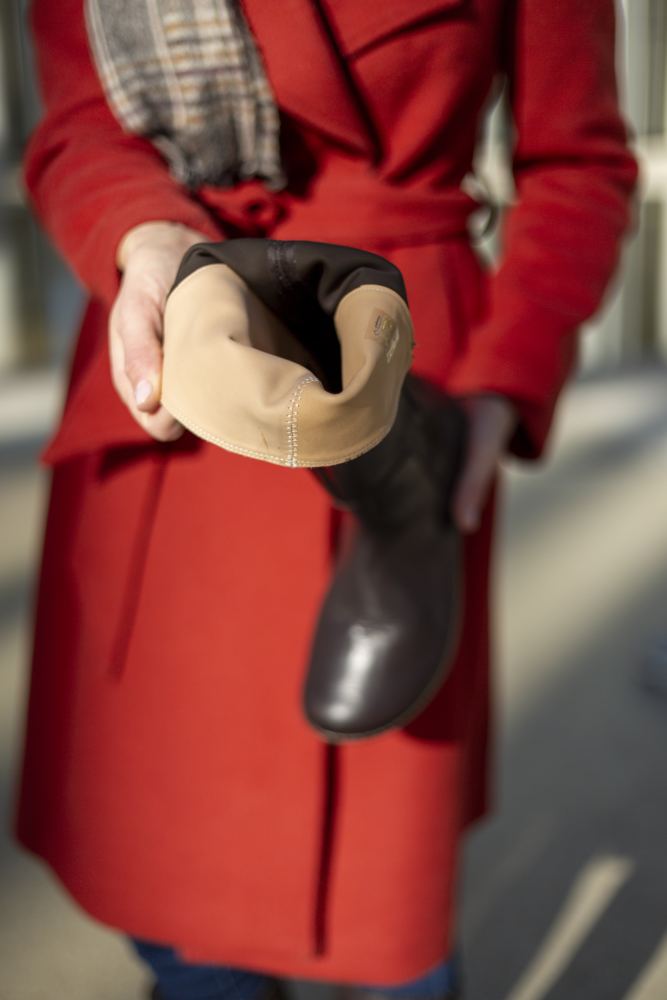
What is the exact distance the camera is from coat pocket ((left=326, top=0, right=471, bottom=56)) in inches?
10.5

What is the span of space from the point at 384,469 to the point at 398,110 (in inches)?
3.9

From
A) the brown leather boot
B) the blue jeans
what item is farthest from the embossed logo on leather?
the blue jeans

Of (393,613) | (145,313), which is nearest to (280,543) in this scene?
(393,613)

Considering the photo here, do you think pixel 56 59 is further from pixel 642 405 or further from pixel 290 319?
pixel 642 405

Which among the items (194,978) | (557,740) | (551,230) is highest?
(551,230)

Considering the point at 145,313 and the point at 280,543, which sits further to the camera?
the point at 280,543

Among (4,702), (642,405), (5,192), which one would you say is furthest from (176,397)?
(642,405)

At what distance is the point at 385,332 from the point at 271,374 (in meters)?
0.03

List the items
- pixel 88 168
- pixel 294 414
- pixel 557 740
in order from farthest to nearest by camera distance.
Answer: pixel 557 740 → pixel 88 168 → pixel 294 414

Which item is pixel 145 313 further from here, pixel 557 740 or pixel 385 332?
pixel 557 740

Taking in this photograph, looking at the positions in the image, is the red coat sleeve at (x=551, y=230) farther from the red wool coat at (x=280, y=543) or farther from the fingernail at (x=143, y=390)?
the fingernail at (x=143, y=390)

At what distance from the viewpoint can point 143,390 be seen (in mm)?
233

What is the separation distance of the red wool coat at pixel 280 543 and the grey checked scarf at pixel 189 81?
0.01 metres

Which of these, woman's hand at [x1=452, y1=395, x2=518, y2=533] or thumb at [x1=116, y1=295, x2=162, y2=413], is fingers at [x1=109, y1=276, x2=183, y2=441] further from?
woman's hand at [x1=452, y1=395, x2=518, y2=533]
